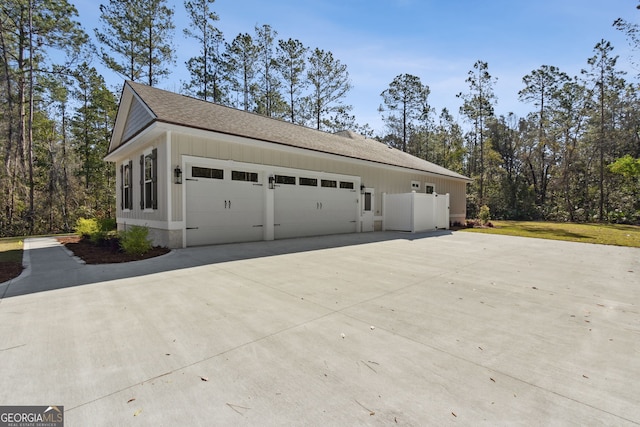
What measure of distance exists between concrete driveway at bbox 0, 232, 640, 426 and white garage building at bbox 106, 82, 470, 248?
318 centimetres

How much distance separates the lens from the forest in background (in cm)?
1556

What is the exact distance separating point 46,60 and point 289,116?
49.1ft

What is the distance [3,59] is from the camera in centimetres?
1555

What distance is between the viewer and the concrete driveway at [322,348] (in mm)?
1730

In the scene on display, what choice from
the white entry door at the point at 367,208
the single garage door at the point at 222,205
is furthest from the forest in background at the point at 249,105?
the white entry door at the point at 367,208

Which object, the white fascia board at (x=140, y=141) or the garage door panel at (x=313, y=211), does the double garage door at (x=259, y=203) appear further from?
the white fascia board at (x=140, y=141)

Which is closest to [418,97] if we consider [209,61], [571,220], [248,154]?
[571,220]

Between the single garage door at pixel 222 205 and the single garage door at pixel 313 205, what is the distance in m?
0.81

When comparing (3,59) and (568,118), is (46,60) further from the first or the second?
(568,118)

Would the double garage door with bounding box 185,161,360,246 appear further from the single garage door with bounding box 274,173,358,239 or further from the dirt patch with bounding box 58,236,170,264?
the dirt patch with bounding box 58,236,170,264

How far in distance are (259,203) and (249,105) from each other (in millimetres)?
16449

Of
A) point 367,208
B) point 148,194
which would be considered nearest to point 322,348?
point 148,194

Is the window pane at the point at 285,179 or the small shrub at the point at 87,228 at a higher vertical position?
the window pane at the point at 285,179

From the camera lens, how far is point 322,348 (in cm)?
246
